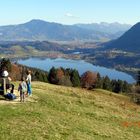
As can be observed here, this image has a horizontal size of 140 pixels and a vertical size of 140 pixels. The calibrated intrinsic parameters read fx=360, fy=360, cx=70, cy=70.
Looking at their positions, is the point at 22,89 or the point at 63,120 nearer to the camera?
the point at 63,120

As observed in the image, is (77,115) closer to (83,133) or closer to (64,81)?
(83,133)

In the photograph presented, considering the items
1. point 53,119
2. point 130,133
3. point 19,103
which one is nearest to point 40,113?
point 53,119

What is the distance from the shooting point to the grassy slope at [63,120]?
76.2ft

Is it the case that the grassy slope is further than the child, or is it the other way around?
the child

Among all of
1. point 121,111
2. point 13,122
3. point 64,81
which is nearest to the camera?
point 13,122

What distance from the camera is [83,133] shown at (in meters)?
25.1

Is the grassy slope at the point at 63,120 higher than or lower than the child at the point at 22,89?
lower

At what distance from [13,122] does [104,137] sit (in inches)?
256

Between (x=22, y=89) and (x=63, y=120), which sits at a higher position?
(x=22, y=89)

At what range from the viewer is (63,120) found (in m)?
27.8

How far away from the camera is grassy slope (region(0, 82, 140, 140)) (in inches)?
914

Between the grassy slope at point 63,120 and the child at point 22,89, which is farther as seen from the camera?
the child at point 22,89

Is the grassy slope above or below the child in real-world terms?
below

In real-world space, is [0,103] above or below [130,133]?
above
